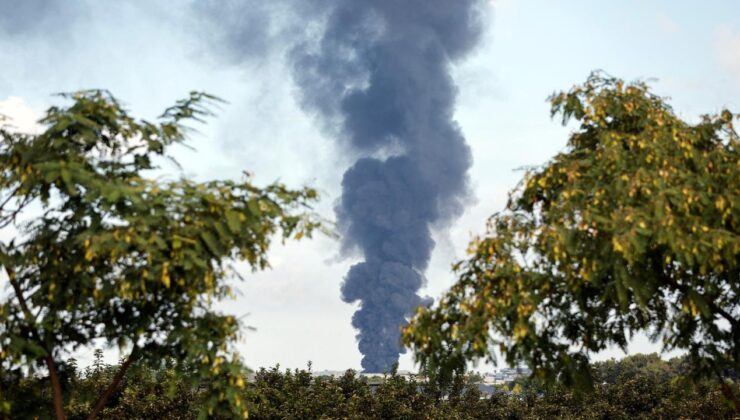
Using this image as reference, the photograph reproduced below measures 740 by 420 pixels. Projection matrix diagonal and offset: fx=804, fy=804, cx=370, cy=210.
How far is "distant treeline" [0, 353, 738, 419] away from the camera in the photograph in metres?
26.6

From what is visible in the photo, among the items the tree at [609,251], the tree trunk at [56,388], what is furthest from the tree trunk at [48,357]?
the tree at [609,251]

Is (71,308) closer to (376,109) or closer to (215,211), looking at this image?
(215,211)

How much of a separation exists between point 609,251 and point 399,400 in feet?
49.1

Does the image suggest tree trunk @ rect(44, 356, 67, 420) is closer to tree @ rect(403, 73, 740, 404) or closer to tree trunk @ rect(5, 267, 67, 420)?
tree trunk @ rect(5, 267, 67, 420)

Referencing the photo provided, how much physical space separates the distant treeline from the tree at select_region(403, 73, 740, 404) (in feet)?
25.3

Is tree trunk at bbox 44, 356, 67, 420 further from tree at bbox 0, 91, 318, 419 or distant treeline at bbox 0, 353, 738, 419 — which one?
distant treeline at bbox 0, 353, 738, 419

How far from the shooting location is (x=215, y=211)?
46.9 feet

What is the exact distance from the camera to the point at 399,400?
91.6ft

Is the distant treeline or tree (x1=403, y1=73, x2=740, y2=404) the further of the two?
the distant treeline

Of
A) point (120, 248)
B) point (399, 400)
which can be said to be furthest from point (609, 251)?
point (399, 400)

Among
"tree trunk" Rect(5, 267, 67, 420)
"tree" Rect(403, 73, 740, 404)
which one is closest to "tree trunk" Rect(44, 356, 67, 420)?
"tree trunk" Rect(5, 267, 67, 420)

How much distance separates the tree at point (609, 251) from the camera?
1466 centimetres

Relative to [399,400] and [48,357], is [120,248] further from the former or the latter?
[399,400]

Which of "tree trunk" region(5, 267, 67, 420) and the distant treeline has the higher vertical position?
the distant treeline
